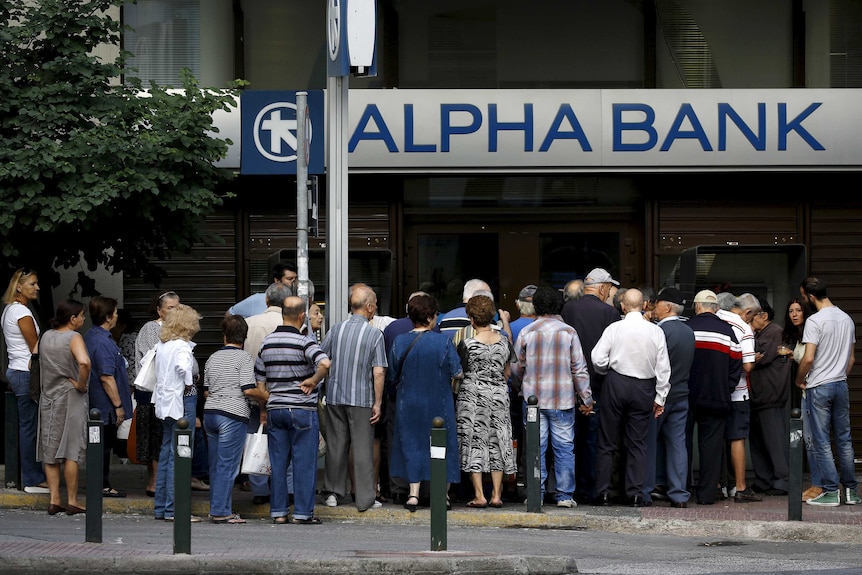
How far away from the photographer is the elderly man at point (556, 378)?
11.4 metres

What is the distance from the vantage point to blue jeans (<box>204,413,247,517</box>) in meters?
10.6

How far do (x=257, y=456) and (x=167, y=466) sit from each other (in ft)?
2.35

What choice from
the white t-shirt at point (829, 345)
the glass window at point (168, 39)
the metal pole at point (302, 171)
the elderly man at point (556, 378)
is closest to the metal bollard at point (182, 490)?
the metal pole at point (302, 171)

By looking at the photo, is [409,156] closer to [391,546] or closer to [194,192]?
[194,192]

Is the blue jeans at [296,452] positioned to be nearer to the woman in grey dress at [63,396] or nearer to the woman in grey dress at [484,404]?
the woman in grey dress at [484,404]

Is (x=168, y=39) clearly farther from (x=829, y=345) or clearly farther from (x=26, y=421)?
(x=829, y=345)

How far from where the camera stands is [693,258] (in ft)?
46.6

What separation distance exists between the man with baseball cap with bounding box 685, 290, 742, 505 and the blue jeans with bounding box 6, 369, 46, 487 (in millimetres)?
5800

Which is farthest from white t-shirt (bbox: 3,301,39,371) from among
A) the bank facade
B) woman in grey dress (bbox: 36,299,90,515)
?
the bank facade

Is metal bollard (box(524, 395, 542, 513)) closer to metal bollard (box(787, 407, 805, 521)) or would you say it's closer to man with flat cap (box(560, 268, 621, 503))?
man with flat cap (box(560, 268, 621, 503))

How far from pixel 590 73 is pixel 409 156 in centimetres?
240

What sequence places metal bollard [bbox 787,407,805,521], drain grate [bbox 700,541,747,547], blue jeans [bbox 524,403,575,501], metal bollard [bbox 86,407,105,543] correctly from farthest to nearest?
blue jeans [bbox 524,403,575,501] < metal bollard [bbox 787,407,805,521] < drain grate [bbox 700,541,747,547] < metal bollard [bbox 86,407,105,543]

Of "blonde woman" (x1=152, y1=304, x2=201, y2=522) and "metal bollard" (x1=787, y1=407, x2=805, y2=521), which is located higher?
"blonde woman" (x1=152, y1=304, x2=201, y2=522)

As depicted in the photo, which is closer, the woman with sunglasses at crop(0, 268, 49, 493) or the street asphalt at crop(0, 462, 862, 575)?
the street asphalt at crop(0, 462, 862, 575)
